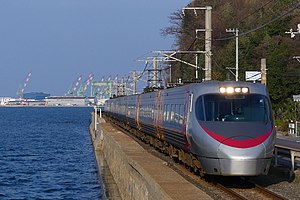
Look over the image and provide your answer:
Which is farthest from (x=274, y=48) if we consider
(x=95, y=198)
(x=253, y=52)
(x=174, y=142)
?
(x=174, y=142)

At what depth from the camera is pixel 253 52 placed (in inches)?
3054

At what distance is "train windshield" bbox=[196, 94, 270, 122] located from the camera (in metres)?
19.4

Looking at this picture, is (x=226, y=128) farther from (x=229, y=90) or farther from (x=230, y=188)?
(x=229, y=90)

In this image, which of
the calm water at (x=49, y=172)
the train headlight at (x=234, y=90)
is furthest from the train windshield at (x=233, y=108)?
the calm water at (x=49, y=172)

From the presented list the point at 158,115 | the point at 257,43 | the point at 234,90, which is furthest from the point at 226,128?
the point at 257,43

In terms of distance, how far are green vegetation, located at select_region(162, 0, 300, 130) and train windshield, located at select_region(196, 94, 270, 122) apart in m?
25.9

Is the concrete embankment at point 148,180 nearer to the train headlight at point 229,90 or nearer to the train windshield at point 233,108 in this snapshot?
the train windshield at point 233,108

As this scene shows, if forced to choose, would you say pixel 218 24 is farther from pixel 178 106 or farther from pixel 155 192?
pixel 155 192

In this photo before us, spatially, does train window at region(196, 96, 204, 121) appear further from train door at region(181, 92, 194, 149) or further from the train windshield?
train door at region(181, 92, 194, 149)

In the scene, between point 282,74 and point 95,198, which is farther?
point 282,74

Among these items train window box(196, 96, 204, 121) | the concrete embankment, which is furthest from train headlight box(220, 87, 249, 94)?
the concrete embankment

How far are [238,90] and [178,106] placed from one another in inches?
162

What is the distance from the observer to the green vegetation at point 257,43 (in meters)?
64.3

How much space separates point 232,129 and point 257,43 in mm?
60744
